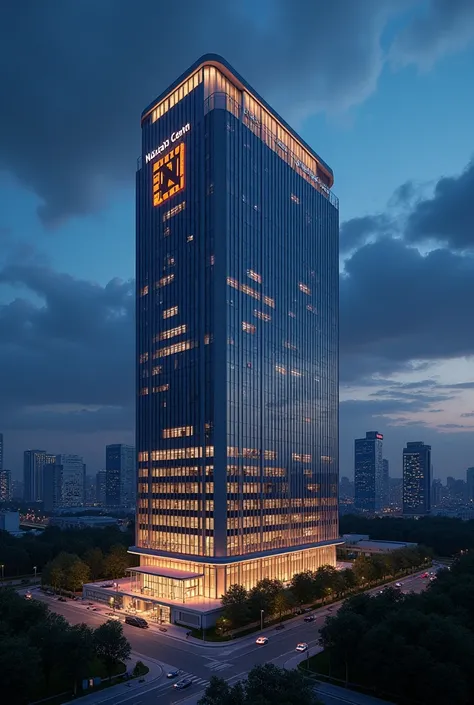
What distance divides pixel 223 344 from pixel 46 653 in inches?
2753

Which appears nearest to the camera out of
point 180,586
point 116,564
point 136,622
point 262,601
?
point 262,601

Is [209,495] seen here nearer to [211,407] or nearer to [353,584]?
[211,407]

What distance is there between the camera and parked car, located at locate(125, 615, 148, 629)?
106562 millimetres

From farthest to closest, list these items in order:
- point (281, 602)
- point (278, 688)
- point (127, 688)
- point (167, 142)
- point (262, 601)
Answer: point (167, 142) < point (281, 602) < point (262, 601) < point (127, 688) < point (278, 688)

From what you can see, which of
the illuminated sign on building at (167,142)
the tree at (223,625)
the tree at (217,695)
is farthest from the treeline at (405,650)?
the illuminated sign on building at (167,142)

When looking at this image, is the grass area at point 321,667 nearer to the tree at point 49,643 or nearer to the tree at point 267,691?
the tree at point 267,691

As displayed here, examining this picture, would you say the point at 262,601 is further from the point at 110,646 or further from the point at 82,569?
the point at 82,569

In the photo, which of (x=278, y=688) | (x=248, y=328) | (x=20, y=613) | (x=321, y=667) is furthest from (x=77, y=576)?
(x=278, y=688)

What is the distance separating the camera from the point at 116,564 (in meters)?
146

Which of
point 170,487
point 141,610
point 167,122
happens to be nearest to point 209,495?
point 170,487

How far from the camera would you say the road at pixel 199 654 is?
7325cm

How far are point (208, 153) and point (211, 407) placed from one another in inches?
2367

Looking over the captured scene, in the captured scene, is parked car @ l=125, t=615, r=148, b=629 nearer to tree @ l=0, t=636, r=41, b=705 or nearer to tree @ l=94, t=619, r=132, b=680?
tree @ l=94, t=619, r=132, b=680

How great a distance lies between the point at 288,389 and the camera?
15012cm
